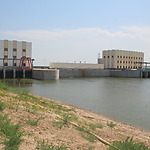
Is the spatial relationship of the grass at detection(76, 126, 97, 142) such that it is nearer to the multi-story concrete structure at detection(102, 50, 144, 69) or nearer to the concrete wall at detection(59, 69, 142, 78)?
the concrete wall at detection(59, 69, 142, 78)

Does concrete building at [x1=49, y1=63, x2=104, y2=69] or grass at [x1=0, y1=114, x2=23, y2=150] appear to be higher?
concrete building at [x1=49, y1=63, x2=104, y2=69]

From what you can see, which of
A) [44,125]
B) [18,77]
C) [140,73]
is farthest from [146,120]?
[140,73]

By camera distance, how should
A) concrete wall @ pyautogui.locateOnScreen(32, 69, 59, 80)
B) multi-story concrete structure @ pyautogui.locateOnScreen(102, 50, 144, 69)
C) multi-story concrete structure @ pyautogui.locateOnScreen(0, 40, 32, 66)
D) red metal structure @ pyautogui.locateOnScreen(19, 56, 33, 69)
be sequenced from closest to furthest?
concrete wall @ pyautogui.locateOnScreen(32, 69, 59, 80) → red metal structure @ pyautogui.locateOnScreen(19, 56, 33, 69) → multi-story concrete structure @ pyautogui.locateOnScreen(0, 40, 32, 66) → multi-story concrete structure @ pyautogui.locateOnScreen(102, 50, 144, 69)

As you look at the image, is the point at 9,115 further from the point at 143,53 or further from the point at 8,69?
the point at 143,53

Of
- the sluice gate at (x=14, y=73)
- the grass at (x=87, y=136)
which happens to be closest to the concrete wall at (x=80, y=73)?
the sluice gate at (x=14, y=73)

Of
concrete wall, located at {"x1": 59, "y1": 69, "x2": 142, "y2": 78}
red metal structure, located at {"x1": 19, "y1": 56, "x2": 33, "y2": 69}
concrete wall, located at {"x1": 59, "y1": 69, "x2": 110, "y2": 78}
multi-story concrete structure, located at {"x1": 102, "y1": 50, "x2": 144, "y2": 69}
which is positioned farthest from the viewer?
multi-story concrete structure, located at {"x1": 102, "y1": 50, "x2": 144, "y2": 69}

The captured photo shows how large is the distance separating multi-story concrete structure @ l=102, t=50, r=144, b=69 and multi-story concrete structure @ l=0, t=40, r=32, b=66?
989 inches

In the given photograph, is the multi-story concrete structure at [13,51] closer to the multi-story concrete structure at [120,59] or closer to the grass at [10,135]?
the multi-story concrete structure at [120,59]

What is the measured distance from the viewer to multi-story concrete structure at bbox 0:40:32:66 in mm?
39062

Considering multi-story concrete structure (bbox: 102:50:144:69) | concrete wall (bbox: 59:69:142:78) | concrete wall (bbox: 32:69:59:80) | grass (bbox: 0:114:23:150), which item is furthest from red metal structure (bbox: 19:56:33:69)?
grass (bbox: 0:114:23:150)

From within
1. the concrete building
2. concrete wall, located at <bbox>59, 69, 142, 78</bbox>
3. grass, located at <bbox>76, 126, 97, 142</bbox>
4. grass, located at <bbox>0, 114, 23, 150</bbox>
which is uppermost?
the concrete building

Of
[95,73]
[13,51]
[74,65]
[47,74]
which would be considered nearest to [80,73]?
[95,73]

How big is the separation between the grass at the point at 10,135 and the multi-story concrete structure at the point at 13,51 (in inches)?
1378

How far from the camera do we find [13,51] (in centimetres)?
4003
